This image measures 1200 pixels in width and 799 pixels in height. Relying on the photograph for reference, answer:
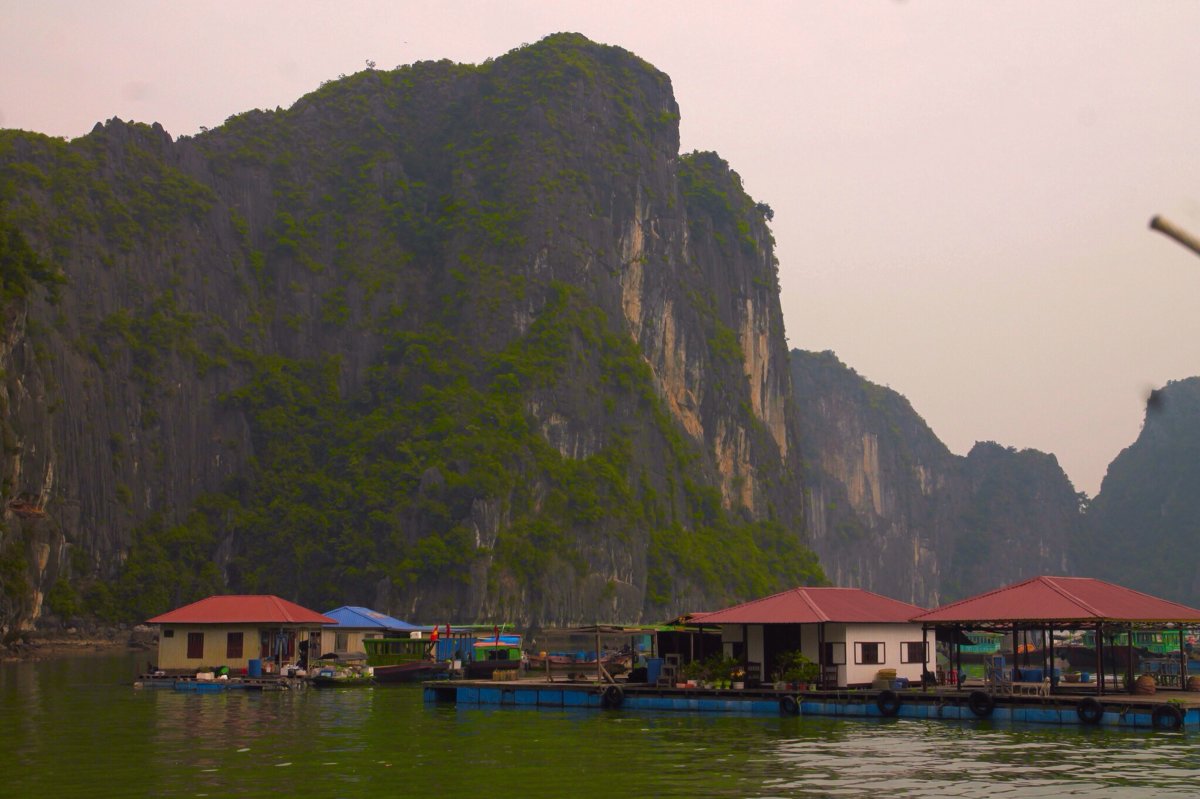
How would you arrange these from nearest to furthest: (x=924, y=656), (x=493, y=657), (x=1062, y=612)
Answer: (x=1062, y=612) < (x=924, y=656) < (x=493, y=657)

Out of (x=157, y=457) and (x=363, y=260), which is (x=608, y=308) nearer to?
(x=363, y=260)

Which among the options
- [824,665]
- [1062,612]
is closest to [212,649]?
[824,665]

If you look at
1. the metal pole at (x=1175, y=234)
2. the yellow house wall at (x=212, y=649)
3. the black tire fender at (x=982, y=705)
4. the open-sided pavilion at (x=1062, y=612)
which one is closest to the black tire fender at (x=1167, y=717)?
the open-sided pavilion at (x=1062, y=612)

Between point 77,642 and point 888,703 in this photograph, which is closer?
point 888,703

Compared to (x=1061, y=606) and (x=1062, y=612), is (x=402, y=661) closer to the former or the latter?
(x=1061, y=606)

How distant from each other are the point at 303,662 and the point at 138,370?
85.1 m

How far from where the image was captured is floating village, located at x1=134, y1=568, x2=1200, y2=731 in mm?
43000

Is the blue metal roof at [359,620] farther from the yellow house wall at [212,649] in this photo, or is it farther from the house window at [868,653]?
the house window at [868,653]

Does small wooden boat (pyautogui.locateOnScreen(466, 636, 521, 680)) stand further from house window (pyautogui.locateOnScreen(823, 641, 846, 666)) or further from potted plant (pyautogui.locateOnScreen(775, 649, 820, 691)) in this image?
house window (pyautogui.locateOnScreen(823, 641, 846, 666))

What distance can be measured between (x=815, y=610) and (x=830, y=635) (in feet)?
4.31

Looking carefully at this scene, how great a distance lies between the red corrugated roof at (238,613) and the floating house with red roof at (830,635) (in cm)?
2158

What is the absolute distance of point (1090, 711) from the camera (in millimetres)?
41031

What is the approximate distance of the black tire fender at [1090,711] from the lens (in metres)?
40.8

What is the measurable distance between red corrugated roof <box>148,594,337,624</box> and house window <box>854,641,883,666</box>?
1089 inches
